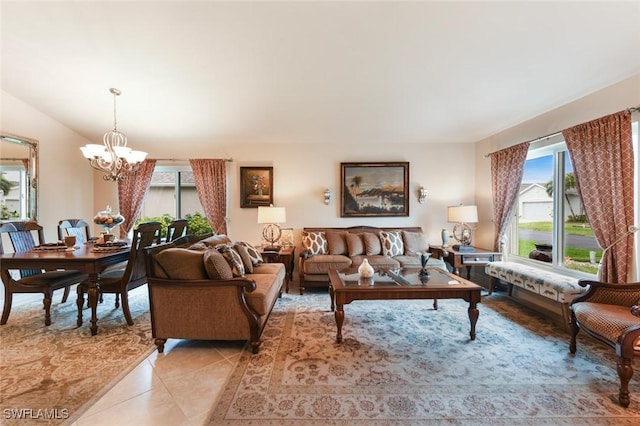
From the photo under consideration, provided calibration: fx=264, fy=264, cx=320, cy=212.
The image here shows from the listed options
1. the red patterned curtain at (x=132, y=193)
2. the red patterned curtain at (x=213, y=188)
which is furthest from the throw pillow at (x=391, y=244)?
the red patterned curtain at (x=132, y=193)

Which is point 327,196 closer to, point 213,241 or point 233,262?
point 213,241

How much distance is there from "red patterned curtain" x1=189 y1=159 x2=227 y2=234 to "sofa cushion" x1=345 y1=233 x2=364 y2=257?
237cm

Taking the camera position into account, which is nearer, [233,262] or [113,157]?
[233,262]

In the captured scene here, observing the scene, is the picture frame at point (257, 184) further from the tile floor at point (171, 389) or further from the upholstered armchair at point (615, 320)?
the upholstered armchair at point (615, 320)

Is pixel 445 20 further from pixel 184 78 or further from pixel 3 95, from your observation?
pixel 3 95

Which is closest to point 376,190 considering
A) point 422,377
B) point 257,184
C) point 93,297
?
point 257,184

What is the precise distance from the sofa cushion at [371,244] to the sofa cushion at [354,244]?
0.22 ft

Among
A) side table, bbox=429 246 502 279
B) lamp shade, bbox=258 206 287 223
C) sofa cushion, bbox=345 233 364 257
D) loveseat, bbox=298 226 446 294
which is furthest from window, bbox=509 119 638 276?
lamp shade, bbox=258 206 287 223

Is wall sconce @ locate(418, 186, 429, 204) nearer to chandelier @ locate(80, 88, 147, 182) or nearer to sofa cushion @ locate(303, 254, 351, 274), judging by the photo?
sofa cushion @ locate(303, 254, 351, 274)

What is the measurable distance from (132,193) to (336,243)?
13.0 feet

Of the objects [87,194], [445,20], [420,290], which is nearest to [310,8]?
[445,20]

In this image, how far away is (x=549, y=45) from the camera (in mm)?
2510

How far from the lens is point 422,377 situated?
6.68ft

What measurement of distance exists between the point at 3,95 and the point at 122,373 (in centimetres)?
438
